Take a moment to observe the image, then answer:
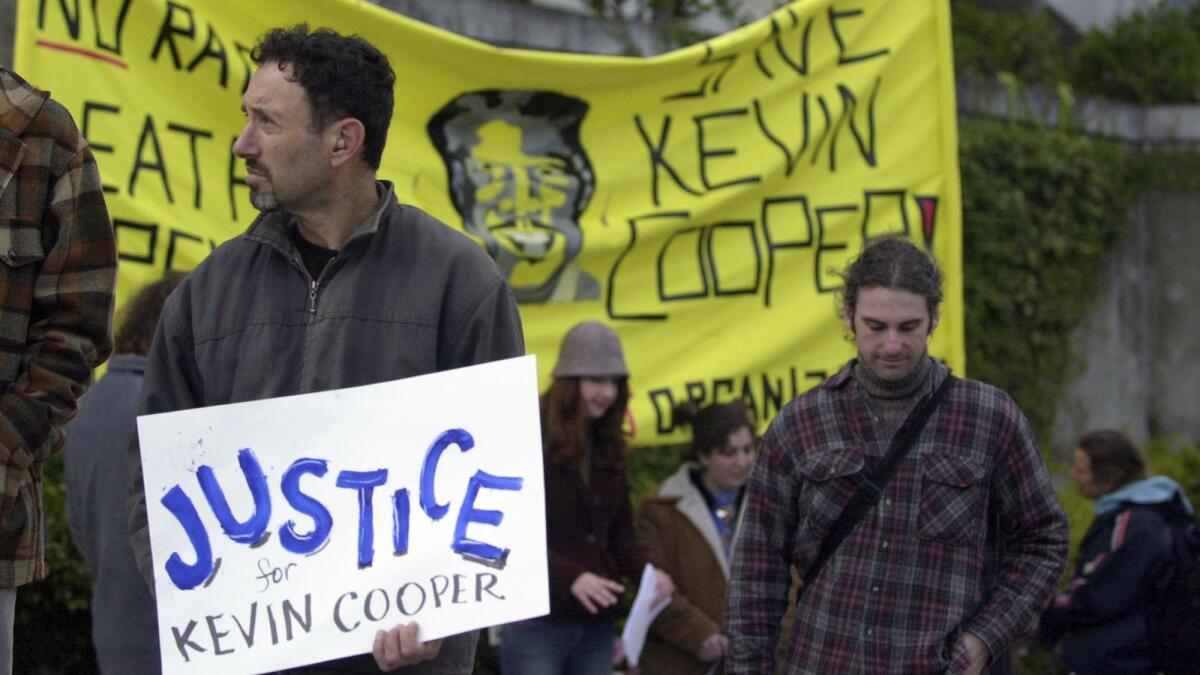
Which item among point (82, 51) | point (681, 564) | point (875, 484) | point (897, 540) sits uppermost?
point (82, 51)

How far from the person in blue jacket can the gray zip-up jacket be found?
3.73 metres

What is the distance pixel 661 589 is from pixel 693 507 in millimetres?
393

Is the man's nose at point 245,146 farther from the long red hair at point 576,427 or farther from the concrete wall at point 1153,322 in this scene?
the concrete wall at point 1153,322

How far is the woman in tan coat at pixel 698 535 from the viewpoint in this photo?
572cm

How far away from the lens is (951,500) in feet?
13.0

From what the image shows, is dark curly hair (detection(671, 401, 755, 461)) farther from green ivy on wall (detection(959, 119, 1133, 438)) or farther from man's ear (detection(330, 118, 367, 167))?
green ivy on wall (detection(959, 119, 1133, 438))

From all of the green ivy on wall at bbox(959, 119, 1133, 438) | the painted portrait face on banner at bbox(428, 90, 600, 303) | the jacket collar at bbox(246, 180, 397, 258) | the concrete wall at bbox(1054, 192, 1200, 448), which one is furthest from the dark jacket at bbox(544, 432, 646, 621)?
the concrete wall at bbox(1054, 192, 1200, 448)

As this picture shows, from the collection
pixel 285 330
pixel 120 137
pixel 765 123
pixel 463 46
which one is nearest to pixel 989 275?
pixel 765 123

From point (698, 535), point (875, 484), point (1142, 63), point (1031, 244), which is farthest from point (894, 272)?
point (1142, 63)

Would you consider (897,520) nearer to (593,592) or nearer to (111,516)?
(593,592)

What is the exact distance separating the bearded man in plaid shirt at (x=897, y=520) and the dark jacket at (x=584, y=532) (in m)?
1.36

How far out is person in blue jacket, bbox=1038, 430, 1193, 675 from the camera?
615 centimetres

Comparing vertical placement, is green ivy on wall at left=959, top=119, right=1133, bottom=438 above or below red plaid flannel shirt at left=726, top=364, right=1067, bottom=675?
above

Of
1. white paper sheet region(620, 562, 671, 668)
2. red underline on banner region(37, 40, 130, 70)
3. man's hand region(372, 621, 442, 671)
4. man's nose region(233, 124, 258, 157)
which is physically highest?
red underline on banner region(37, 40, 130, 70)
